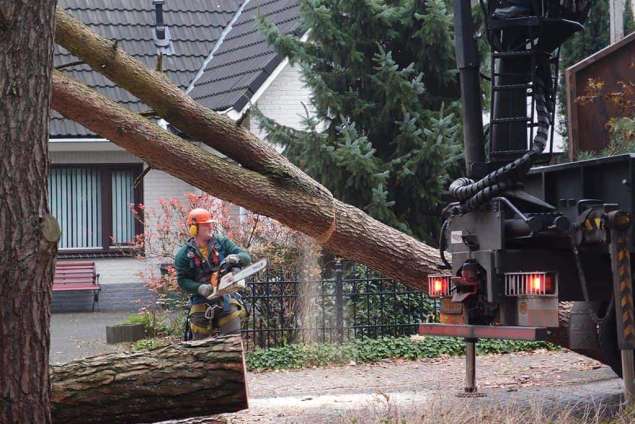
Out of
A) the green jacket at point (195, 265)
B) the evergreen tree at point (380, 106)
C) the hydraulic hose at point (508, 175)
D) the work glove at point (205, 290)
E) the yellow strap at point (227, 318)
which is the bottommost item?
the yellow strap at point (227, 318)

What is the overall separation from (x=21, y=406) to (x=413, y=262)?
562 cm

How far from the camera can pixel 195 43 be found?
22.2 metres

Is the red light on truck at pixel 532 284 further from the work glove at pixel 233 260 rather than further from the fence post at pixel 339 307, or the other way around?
the fence post at pixel 339 307

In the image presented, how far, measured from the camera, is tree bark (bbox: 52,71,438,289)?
9.73 metres

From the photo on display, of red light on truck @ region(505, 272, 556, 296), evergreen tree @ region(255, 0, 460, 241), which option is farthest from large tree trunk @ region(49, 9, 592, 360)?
evergreen tree @ region(255, 0, 460, 241)

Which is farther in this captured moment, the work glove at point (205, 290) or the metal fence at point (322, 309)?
the metal fence at point (322, 309)

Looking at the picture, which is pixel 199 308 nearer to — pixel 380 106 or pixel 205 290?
pixel 205 290

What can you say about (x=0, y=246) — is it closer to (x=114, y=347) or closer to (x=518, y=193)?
(x=518, y=193)

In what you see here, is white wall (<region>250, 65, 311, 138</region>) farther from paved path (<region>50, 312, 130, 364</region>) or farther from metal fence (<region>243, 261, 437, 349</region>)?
metal fence (<region>243, 261, 437, 349</region>)

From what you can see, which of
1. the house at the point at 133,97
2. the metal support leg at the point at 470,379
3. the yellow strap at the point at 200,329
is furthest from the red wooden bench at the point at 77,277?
the metal support leg at the point at 470,379

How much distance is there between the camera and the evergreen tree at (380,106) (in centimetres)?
1463

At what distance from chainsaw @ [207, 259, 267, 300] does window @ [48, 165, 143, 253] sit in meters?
11.3

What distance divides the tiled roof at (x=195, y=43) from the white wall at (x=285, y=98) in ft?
1.21

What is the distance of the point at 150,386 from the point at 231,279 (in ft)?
9.25
